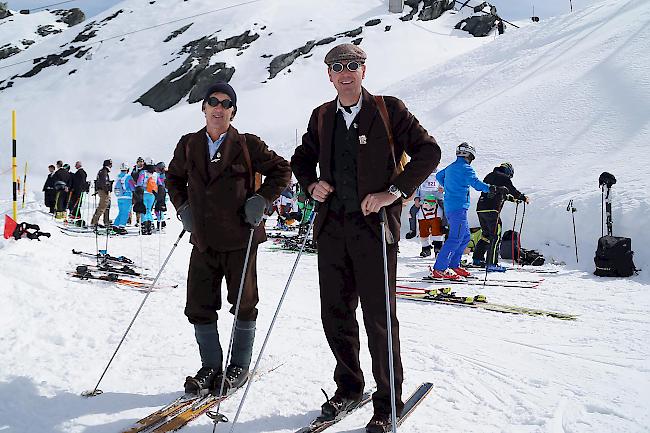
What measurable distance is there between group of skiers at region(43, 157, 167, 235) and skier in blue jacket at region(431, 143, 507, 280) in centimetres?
737

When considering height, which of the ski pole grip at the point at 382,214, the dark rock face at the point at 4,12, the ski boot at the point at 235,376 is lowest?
the ski boot at the point at 235,376

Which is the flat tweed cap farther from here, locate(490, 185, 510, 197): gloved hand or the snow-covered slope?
the snow-covered slope

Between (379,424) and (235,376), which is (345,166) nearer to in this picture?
(379,424)

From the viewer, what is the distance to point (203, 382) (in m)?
3.32

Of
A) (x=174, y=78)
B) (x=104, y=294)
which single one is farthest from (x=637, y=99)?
(x=174, y=78)

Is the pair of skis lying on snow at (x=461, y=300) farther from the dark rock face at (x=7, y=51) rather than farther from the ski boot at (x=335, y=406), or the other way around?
the dark rock face at (x=7, y=51)

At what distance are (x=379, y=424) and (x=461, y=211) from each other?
597 centimetres

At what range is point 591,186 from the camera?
1168 centimetres

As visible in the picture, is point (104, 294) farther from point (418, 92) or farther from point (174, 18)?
point (174, 18)

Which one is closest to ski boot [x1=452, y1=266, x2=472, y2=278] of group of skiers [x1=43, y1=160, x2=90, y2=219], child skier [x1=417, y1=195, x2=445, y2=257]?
child skier [x1=417, y1=195, x2=445, y2=257]

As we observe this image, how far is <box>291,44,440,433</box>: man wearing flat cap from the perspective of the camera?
113 inches

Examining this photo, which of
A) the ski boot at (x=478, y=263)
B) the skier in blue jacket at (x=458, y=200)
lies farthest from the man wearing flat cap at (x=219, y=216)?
the ski boot at (x=478, y=263)

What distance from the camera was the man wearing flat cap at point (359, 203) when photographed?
287 cm

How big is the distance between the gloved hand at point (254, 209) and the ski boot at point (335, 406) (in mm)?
1174
